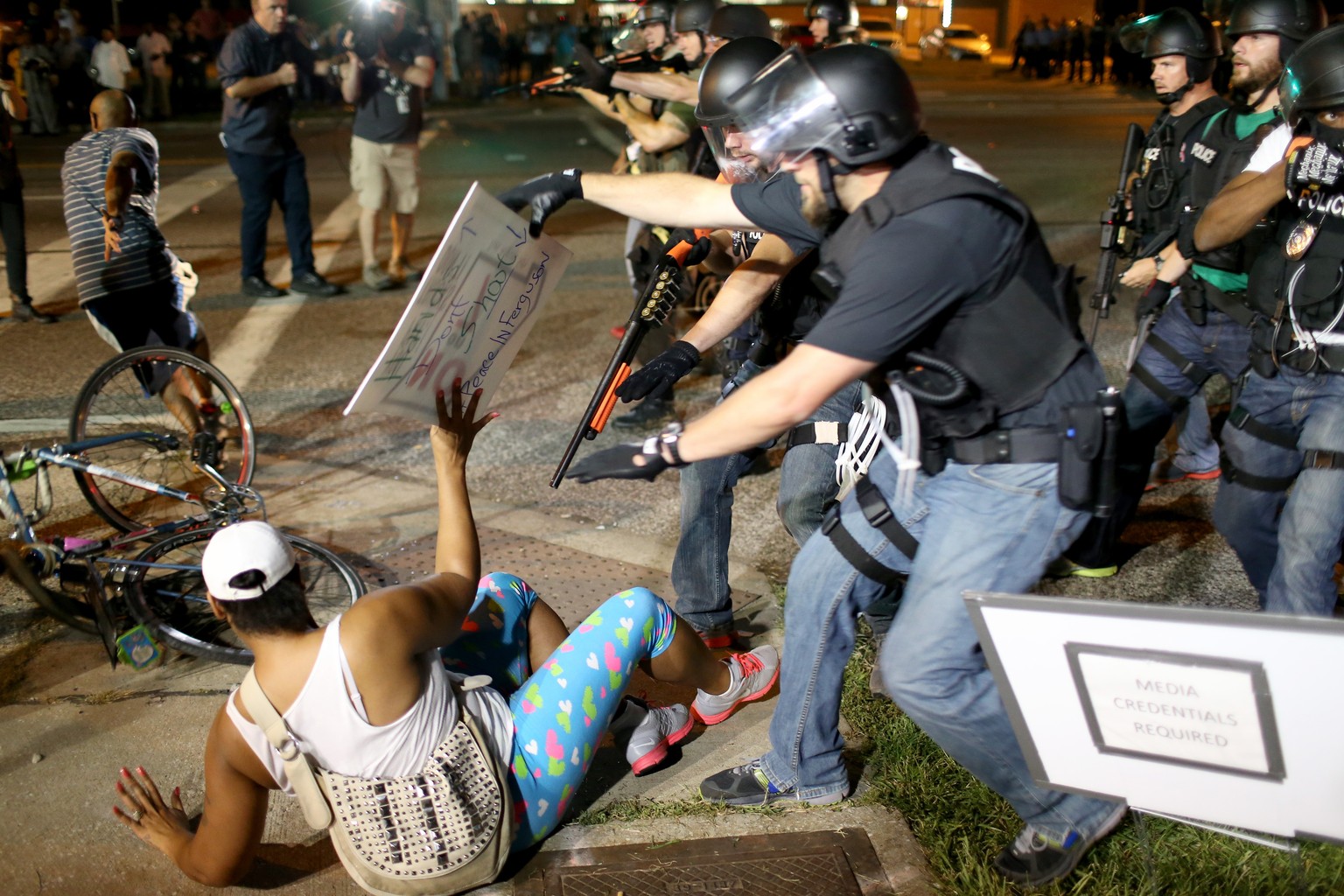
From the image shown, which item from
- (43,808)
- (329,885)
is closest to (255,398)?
(43,808)

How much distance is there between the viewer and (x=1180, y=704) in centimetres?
222

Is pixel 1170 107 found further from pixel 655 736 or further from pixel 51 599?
pixel 51 599

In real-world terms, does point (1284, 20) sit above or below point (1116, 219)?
above

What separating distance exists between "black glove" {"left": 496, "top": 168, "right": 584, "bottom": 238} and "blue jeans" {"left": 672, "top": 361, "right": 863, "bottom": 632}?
2.97 feet

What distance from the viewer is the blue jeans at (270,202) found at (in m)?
8.23

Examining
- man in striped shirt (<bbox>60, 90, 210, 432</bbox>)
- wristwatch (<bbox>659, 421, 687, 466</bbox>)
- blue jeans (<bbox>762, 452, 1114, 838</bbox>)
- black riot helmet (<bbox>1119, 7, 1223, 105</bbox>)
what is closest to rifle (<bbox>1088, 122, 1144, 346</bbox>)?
black riot helmet (<bbox>1119, 7, 1223, 105</bbox>)

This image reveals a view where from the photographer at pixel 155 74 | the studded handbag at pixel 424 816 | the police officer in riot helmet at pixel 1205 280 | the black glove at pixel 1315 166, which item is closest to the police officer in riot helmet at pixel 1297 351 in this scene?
the black glove at pixel 1315 166

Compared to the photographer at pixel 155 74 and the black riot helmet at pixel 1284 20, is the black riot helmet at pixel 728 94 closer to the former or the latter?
the black riot helmet at pixel 1284 20

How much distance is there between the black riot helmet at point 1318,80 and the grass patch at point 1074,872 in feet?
6.37

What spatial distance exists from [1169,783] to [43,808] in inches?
113

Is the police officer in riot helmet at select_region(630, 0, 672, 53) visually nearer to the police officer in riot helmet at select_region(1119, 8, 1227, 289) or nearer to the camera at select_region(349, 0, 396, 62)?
the police officer in riot helmet at select_region(1119, 8, 1227, 289)

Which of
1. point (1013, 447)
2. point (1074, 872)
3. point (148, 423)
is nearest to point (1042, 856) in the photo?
point (1074, 872)

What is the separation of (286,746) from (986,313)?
5.79 ft

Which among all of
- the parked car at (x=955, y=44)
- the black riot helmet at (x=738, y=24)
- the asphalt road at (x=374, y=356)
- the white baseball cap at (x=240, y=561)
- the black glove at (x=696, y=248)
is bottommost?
the parked car at (x=955, y=44)
